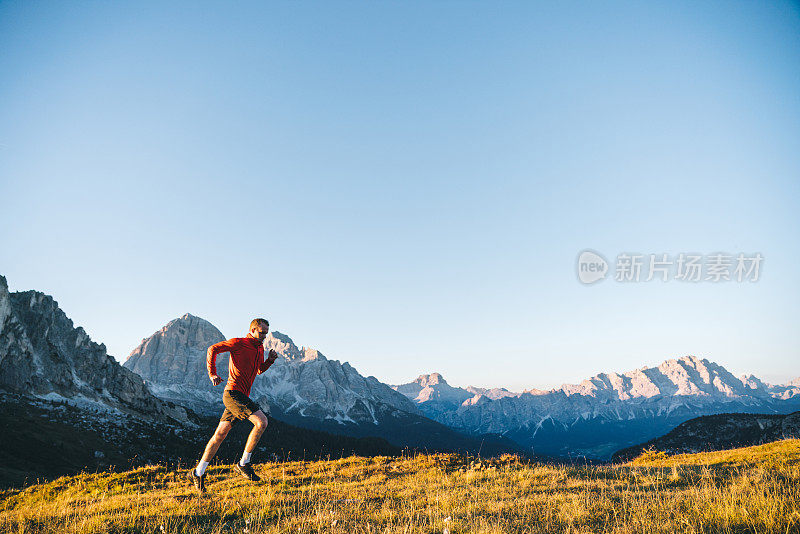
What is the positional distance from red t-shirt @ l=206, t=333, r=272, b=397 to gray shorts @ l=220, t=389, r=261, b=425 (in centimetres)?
15

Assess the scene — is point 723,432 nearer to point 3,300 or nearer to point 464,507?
point 464,507

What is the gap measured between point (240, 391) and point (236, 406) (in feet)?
1.18

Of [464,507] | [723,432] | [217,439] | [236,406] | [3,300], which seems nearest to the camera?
[464,507]

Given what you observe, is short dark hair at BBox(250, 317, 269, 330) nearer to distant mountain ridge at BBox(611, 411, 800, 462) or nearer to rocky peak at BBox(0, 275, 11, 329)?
distant mountain ridge at BBox(611, 411, 800, 462)

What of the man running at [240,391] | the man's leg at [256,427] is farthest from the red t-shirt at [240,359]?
the man's leg at [256,427]

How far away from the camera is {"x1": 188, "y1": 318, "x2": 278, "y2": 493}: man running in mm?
8031

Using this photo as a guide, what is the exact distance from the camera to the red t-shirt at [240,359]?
328 inches

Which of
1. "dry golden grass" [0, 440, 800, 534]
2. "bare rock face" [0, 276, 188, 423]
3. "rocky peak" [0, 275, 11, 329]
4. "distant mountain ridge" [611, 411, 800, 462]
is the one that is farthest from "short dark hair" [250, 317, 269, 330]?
"rocky peak" [0, 275, 11, 329]

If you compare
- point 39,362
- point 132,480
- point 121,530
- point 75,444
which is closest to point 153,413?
point 39,362

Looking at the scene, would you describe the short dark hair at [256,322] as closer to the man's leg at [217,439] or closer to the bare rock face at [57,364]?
the man's leg at [217,439]

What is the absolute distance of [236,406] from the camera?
820 cm

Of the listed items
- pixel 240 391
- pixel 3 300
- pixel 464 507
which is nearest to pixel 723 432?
pixel 464 507

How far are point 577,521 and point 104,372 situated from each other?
177091 millimetres

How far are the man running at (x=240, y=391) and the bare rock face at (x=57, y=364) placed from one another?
11549 cm
